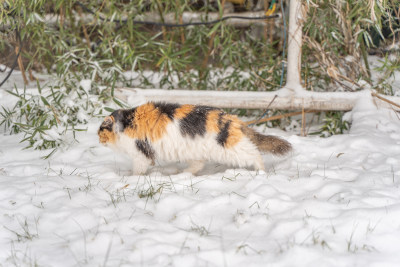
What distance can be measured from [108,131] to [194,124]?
2.33 ft

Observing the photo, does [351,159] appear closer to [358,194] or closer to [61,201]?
[358,194]

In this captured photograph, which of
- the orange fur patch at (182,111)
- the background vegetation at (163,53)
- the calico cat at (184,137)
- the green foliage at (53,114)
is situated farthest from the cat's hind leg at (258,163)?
the green foliage at (53,114)

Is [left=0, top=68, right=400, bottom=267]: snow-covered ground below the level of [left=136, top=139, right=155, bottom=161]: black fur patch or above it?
below

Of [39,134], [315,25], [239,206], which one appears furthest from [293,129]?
[39,134]

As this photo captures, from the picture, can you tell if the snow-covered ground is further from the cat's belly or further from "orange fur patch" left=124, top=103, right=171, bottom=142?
"orange fur patch" left=124, top=103, right=171, bottom=142

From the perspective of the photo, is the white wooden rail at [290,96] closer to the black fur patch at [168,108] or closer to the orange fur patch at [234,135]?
the black fur patch at [168,108]

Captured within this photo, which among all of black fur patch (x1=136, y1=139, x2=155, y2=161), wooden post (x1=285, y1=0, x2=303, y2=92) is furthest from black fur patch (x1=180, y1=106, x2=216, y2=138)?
wooden post (x1=285, y1=0, x2=303, y2=92)

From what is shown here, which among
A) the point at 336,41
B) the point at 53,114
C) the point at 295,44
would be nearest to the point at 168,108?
the point at 53,114

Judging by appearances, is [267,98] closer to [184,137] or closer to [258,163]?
[258,163]

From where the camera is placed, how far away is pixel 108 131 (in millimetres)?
3363

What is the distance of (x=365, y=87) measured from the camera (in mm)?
4344

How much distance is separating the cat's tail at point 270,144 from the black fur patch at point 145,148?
2.39 ft

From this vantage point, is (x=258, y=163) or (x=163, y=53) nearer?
(x=258, y=163)

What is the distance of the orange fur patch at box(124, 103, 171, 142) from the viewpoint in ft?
10.5
